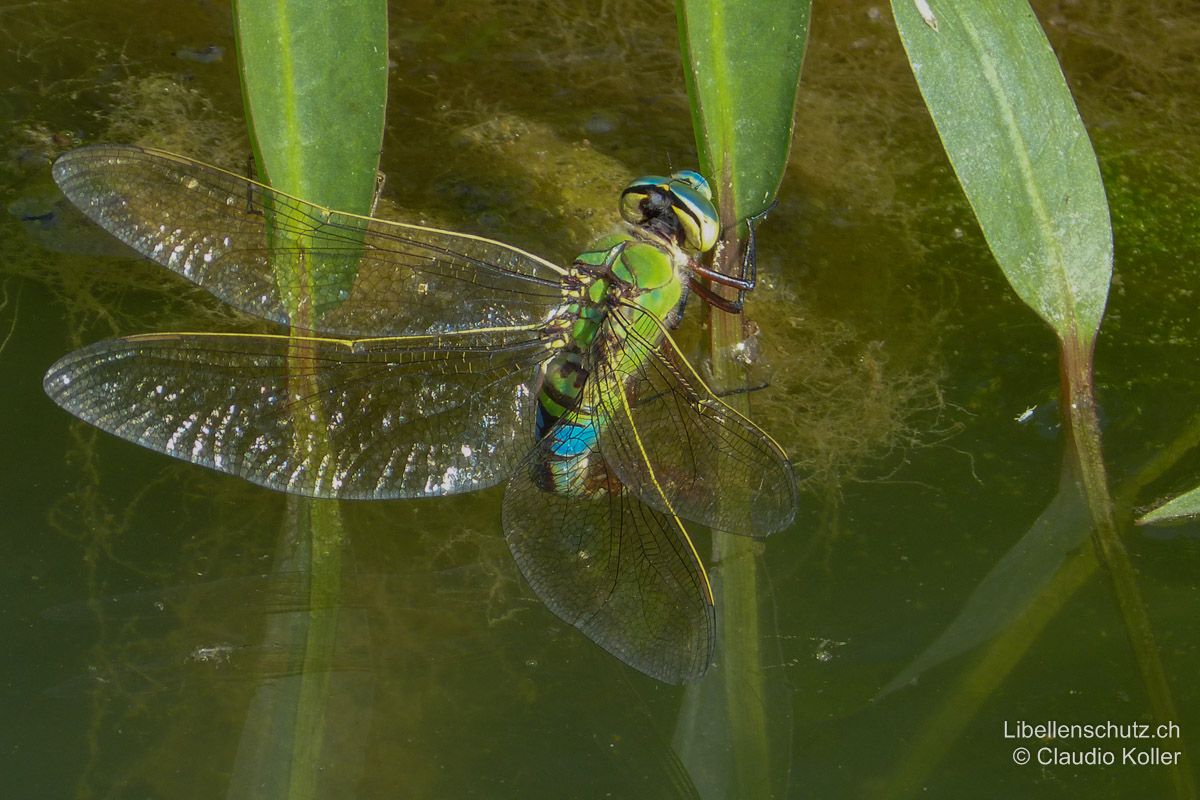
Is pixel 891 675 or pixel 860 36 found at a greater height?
pixel 860 36

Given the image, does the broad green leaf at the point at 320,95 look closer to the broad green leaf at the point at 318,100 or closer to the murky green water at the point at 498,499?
the broad green leaf at the point at 318,100

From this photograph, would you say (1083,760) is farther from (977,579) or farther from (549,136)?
(549,136)

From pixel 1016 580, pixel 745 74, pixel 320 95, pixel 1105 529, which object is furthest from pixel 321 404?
pixel 1105 529

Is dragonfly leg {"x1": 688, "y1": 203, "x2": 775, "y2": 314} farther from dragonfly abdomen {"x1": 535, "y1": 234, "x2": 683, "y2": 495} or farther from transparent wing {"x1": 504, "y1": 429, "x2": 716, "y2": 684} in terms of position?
transparent wing {"x1": 504, "y1": 429, "x2": 716, "y2": 684}

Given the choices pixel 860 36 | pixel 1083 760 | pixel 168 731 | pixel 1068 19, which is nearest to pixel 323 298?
pixel 168 731

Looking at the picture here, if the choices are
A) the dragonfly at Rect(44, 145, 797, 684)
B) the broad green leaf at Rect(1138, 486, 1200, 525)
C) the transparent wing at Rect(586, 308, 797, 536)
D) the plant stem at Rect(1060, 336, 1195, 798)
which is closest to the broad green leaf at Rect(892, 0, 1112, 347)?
the plant stem at Rect(1060, 336, 1195, 798)

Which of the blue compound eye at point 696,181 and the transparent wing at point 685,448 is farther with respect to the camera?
the blue compound eye at point 696,181

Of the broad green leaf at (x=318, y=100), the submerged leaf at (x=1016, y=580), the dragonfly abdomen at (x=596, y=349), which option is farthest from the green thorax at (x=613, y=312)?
the submerged leaf at (x=1016, y=580)
